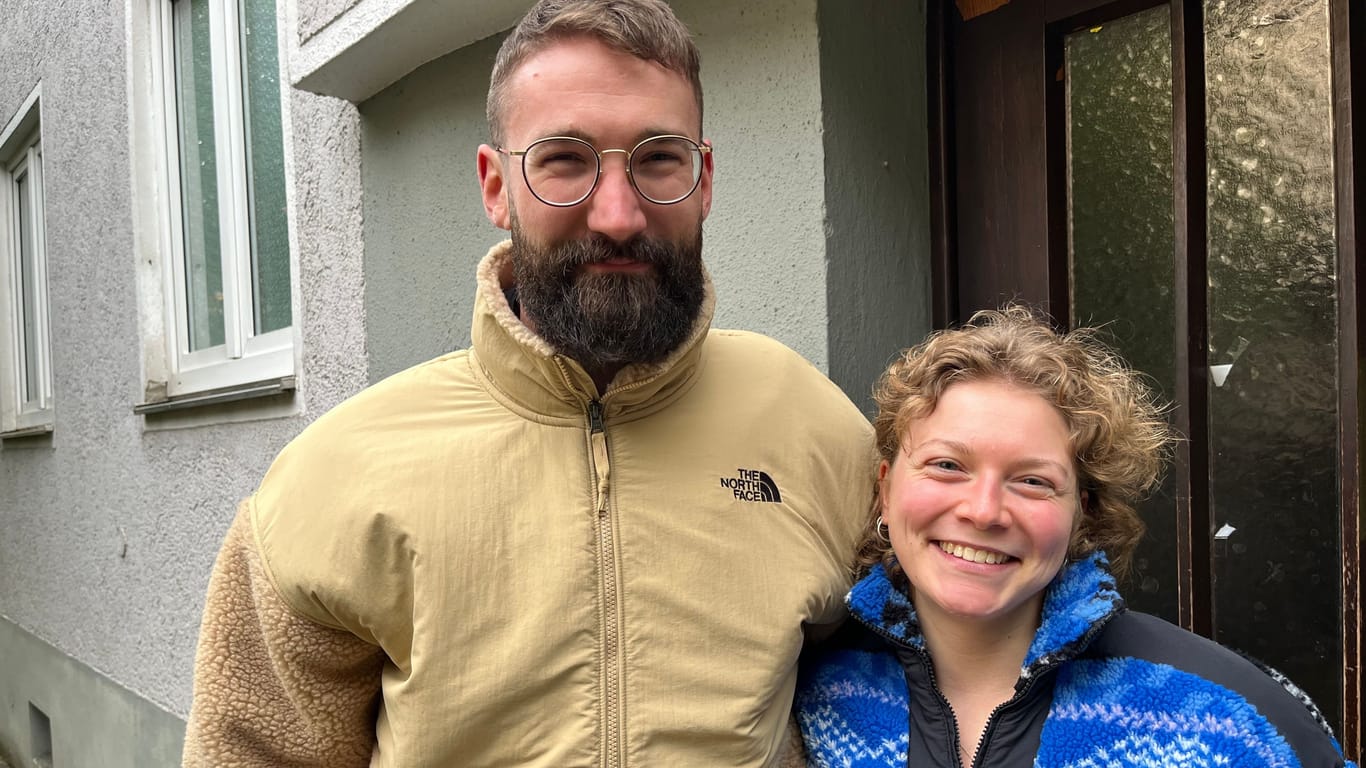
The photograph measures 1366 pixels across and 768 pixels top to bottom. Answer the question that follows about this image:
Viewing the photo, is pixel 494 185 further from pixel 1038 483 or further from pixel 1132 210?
pixel 1132 210

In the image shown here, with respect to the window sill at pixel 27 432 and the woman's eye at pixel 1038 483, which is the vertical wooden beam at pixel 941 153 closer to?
the woman's eye at pixel 1038 483

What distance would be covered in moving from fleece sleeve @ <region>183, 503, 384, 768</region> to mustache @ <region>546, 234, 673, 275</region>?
0.65 m

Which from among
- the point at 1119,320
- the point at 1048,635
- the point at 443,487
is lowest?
the point at 1048,635

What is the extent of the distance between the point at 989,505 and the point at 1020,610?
0.23 meters

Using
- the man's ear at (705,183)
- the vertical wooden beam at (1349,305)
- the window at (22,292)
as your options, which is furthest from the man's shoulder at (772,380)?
the window at (22,292)

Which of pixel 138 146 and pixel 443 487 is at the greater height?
pixel 138 146

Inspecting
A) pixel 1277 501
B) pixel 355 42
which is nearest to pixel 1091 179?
pixel 1277 501

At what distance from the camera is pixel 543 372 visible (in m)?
1.61

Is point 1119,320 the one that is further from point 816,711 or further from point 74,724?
point 74,724

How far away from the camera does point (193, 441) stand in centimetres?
474

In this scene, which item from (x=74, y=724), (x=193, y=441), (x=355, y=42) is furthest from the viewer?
(x=74, y=724)

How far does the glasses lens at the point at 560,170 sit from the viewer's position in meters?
1.60

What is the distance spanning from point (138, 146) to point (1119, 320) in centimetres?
461

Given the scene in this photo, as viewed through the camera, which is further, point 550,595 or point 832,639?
point 832,639
